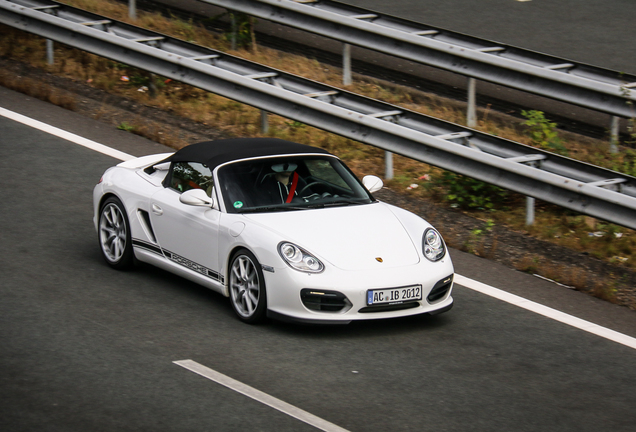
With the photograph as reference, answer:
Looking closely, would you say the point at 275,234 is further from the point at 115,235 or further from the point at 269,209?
the point at 115,235

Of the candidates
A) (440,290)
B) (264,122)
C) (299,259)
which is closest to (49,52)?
(264,122)

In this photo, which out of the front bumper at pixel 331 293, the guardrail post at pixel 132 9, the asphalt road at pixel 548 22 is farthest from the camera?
the guardrail post at pixel 132 9

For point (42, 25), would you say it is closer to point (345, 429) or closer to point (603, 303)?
point (603, 303)

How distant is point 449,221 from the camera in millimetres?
10453

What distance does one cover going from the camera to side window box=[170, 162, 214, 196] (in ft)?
27.1

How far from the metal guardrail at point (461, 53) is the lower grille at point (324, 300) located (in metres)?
5.20

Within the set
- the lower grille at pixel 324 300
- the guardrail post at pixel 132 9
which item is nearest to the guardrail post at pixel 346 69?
the guardrail post at pixel 132 9

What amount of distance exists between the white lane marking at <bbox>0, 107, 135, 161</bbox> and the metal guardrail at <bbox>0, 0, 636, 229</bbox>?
1.47 meters

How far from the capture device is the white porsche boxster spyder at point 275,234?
7.23 meters

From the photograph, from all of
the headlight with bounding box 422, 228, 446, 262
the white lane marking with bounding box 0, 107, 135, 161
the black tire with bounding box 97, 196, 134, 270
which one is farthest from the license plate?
the white lane marking with bounding box 0, 107, 135, 161

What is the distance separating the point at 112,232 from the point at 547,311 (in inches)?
158

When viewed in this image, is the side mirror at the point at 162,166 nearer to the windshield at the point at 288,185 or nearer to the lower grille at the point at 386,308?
the windshield at the point at 288,185

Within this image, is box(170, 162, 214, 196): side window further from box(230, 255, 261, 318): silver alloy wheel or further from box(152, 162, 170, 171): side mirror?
box(230, 255, 261, 318): silver alloy wheel

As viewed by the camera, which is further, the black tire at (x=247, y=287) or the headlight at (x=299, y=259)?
the black tire at (x=247, y=287)
